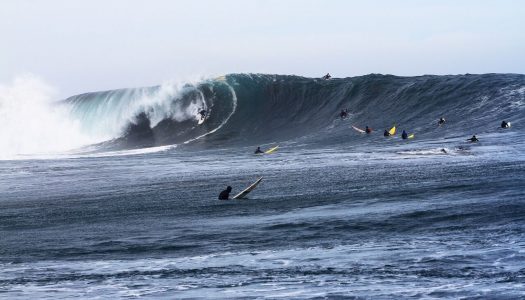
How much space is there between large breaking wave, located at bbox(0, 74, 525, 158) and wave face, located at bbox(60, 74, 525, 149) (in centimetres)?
6

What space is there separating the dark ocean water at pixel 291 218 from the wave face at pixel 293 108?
0.54 meters

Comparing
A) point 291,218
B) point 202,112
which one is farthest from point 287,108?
point 291,218

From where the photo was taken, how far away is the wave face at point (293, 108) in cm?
5312

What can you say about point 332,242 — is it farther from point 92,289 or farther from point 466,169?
point 466,169

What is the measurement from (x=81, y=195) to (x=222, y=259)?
14.0 m

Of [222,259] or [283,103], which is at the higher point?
[283,103]

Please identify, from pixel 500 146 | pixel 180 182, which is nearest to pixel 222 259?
pixel 180 182

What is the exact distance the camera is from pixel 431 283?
1416cm

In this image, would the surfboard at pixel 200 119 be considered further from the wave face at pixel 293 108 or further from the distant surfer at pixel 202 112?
the wave face at pixel 293 108

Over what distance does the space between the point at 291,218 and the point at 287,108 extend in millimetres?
41964

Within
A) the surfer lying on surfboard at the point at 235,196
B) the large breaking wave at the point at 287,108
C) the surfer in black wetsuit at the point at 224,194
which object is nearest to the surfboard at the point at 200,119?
the large breaking wave at the point at 287,108

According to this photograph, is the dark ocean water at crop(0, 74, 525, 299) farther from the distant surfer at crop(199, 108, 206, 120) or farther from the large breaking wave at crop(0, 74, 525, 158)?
the distant surfer at crop(199, 108, 206, 120)

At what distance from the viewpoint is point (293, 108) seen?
2502 inches

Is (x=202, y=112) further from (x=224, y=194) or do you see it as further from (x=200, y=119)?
(x=224, y=194)
